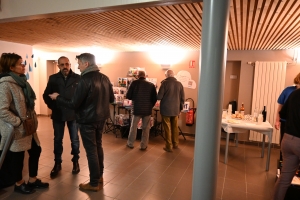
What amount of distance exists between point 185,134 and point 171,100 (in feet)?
5.32

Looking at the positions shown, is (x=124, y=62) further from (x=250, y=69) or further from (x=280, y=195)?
(x=280, y=195)

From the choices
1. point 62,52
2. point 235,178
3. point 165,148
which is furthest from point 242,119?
point 62,52

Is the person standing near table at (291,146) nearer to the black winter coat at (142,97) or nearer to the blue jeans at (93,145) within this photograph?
the blue jeans at (93,145)

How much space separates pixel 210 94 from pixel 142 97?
263cm

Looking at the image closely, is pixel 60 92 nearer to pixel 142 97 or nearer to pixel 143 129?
pixel 142 97

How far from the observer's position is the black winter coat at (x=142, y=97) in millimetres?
4004

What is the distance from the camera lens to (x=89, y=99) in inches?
89.0

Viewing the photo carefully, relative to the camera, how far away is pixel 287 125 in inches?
75.9

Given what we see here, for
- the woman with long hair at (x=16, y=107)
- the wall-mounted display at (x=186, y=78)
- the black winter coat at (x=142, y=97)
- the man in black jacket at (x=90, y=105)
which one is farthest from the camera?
the wall-mounted display at (x=186, y=78)

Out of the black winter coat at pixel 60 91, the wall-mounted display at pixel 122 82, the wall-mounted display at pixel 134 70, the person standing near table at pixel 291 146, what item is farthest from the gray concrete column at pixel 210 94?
the wall-mounted display at pixel 122 82

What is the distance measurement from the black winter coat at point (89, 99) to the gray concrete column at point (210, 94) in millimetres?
1256

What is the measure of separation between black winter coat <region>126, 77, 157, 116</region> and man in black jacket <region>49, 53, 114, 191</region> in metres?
1.55

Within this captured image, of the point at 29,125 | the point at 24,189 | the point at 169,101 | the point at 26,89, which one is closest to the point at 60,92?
the point at 26,89

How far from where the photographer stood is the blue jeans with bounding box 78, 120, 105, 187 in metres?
2.34
